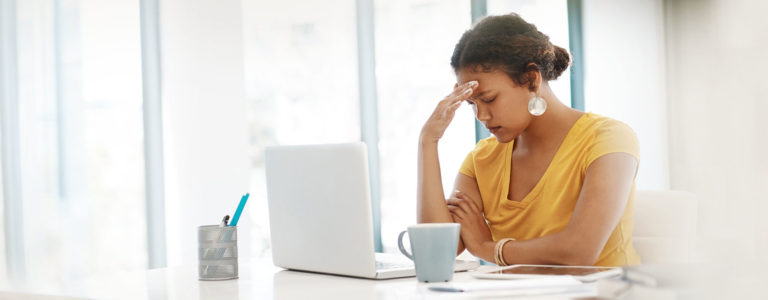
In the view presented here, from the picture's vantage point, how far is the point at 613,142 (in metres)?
1.46

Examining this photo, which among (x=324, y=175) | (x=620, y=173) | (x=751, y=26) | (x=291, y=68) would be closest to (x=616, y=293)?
(x=751, y=26)

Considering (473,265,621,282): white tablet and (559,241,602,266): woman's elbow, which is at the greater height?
(473,265,621,282): white tablet

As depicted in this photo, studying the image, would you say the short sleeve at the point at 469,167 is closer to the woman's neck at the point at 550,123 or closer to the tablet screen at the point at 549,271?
the woman's neck at the point at 550,123

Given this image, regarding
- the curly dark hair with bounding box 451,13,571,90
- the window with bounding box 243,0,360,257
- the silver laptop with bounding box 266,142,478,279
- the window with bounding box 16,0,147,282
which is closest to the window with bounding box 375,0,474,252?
the window with bounding box 243,0,360,257

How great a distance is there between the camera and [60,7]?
11.2 feet

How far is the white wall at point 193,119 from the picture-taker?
3.86 meters

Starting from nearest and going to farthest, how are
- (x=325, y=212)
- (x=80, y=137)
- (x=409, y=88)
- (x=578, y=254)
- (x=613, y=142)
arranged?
(x=325, y=212) → (x=578, y=254) → (x=613, y=142) → (x=80, y=137) → (x=409, y=88)

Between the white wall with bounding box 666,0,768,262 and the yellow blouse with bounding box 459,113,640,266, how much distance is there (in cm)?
106

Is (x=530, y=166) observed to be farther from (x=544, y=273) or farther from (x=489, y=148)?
(x=544, y=273)

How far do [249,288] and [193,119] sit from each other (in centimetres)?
292

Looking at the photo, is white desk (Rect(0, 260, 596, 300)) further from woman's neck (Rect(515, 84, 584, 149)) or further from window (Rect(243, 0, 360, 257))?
window (Rect(243, 0, 360, 257))

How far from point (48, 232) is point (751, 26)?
11.5 feet

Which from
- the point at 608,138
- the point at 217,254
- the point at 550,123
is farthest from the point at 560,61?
the point at 217,254

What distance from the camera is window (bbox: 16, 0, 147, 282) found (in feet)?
10.8
